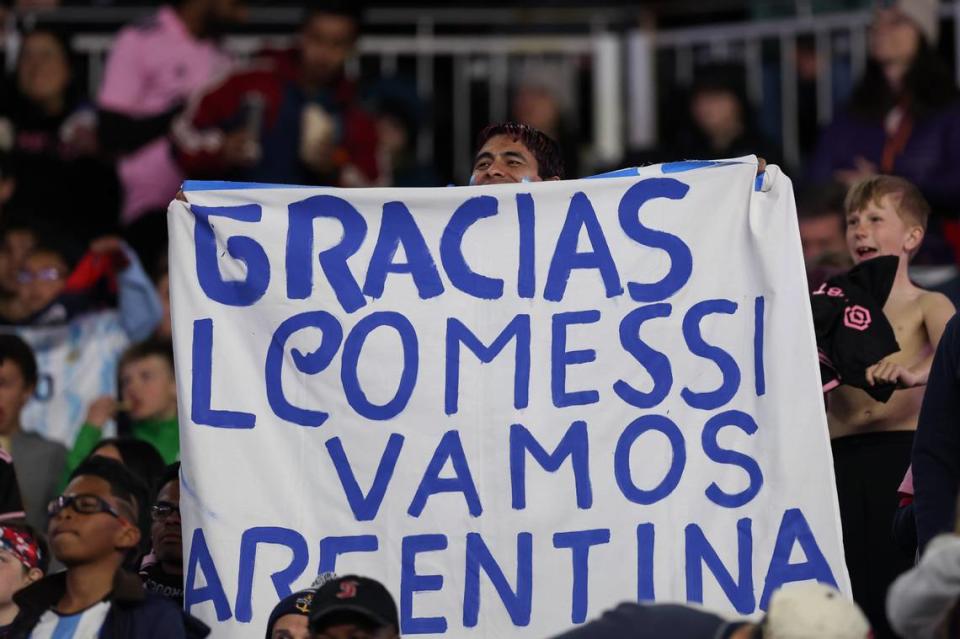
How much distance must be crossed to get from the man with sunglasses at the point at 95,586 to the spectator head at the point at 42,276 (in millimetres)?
2949

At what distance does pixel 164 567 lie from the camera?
659 cm

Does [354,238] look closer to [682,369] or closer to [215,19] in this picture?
[682,369]

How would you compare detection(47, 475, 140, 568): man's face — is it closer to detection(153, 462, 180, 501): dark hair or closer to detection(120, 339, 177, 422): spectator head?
detection(153, 462, 180, 501): dark hair

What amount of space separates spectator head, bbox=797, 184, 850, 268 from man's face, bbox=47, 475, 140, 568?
3.52 metres

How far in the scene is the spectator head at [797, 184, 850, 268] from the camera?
881 centimetres

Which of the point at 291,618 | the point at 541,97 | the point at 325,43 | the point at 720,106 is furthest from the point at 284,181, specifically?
the point at 291,618

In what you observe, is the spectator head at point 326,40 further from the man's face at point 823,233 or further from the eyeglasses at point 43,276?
the man's face at point 823,233

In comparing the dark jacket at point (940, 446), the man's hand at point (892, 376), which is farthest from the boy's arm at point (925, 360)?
the dark jacket at point (940, 446)

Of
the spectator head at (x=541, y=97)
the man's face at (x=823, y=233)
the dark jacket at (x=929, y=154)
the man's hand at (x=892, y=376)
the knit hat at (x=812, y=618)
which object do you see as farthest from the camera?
the spectator head at (x=541, y=97)

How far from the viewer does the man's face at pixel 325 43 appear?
10.0 metres

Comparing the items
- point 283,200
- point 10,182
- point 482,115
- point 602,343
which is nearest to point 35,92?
point 10,182

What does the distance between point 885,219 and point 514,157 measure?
1.19 m

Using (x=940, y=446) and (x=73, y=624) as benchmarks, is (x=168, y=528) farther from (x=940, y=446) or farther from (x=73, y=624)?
(x=940, y=446)

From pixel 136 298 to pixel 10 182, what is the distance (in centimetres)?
153
